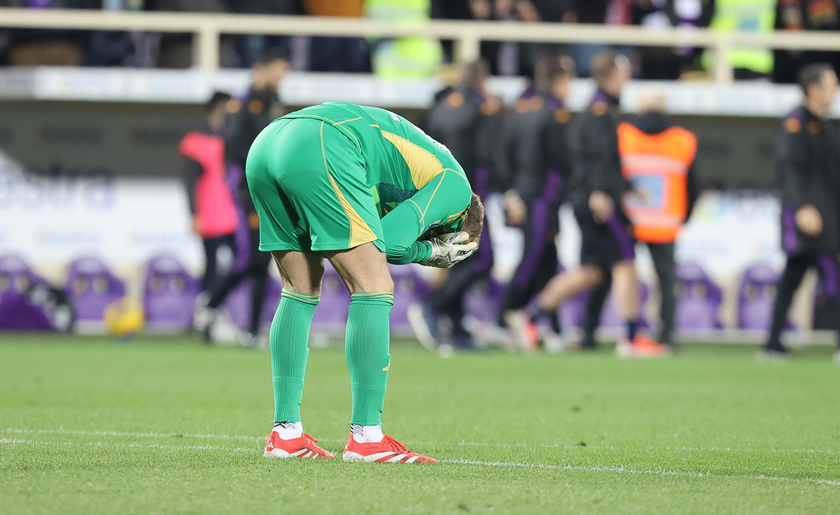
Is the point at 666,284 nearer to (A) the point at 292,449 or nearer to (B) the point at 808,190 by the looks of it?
(B) the point at 808,190

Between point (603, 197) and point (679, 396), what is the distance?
12.7 ft

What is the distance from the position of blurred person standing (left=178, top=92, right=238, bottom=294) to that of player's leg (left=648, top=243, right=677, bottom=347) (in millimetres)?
4126

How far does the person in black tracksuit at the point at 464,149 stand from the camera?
10.6 meters

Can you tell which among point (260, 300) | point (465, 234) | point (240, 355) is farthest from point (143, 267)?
point (465, 234)

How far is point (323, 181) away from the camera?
4191mm

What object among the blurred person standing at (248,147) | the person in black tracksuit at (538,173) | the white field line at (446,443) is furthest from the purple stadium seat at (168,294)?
the white field line at (446,443)

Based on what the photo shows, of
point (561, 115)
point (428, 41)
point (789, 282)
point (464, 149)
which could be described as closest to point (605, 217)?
point (561, 115)

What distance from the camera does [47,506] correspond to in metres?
3.32

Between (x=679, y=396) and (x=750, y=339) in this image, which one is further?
(x=750, y=339)

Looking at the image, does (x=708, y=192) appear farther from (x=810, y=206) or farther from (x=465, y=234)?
(x=465, y=234)

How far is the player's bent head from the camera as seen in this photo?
4590mm

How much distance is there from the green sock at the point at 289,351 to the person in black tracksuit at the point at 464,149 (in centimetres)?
610

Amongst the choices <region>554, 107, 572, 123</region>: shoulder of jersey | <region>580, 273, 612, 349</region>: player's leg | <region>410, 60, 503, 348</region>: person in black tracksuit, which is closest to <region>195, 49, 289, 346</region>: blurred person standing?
<region>410, 60, 503, 348</region>: person in black tracksuit

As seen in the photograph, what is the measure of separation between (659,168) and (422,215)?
25.4 feet
